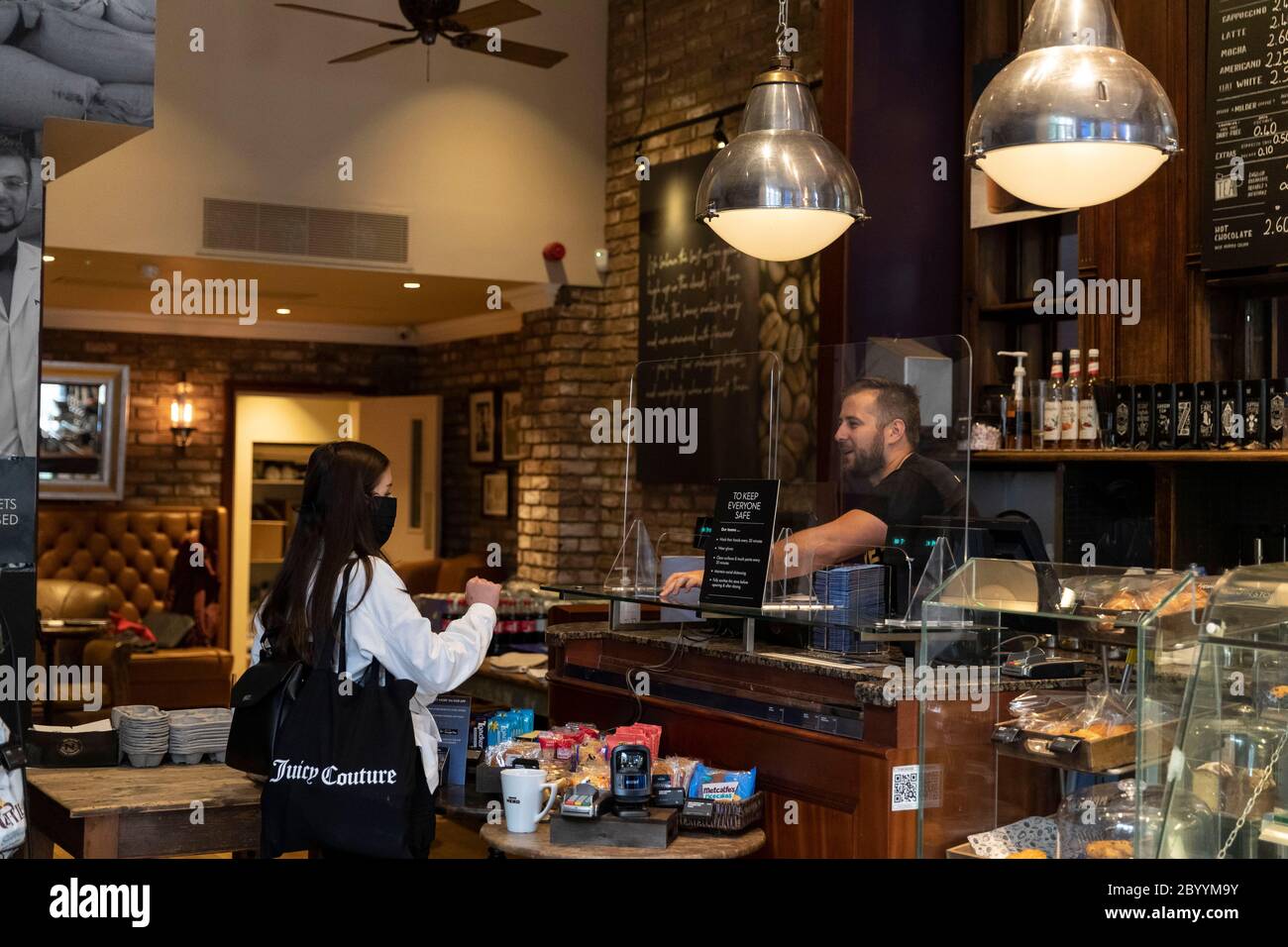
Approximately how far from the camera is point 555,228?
27.6 feet

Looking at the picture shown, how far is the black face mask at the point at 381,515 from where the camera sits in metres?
3.15

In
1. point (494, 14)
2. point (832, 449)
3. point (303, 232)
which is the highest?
point (494, 14)

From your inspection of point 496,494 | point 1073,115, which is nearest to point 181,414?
point 496,494

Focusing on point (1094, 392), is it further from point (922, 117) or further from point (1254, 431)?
point (922, 117)

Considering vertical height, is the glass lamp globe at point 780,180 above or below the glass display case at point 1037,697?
above

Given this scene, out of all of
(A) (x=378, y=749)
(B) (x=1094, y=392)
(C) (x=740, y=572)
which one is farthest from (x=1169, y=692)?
(B) (x=1094, y=392)

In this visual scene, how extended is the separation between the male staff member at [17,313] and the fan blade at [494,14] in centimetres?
271

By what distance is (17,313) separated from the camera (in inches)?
148

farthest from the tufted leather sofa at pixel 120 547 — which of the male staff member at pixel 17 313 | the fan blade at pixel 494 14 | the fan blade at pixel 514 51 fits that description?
the male staff member at pixel 17 313

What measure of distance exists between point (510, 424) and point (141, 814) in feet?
20.3

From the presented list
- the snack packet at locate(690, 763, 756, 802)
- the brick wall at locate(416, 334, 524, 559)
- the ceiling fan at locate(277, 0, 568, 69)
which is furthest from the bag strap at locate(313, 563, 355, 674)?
the brick wall at locate(416, 334, 524, 559)

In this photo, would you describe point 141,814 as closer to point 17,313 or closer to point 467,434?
point 17,313

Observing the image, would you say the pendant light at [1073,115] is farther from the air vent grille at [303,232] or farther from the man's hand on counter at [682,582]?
the air vent grille at [303,232]

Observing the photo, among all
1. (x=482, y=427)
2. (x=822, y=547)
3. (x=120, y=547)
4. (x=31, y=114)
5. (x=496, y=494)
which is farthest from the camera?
(x=120, y=547)
